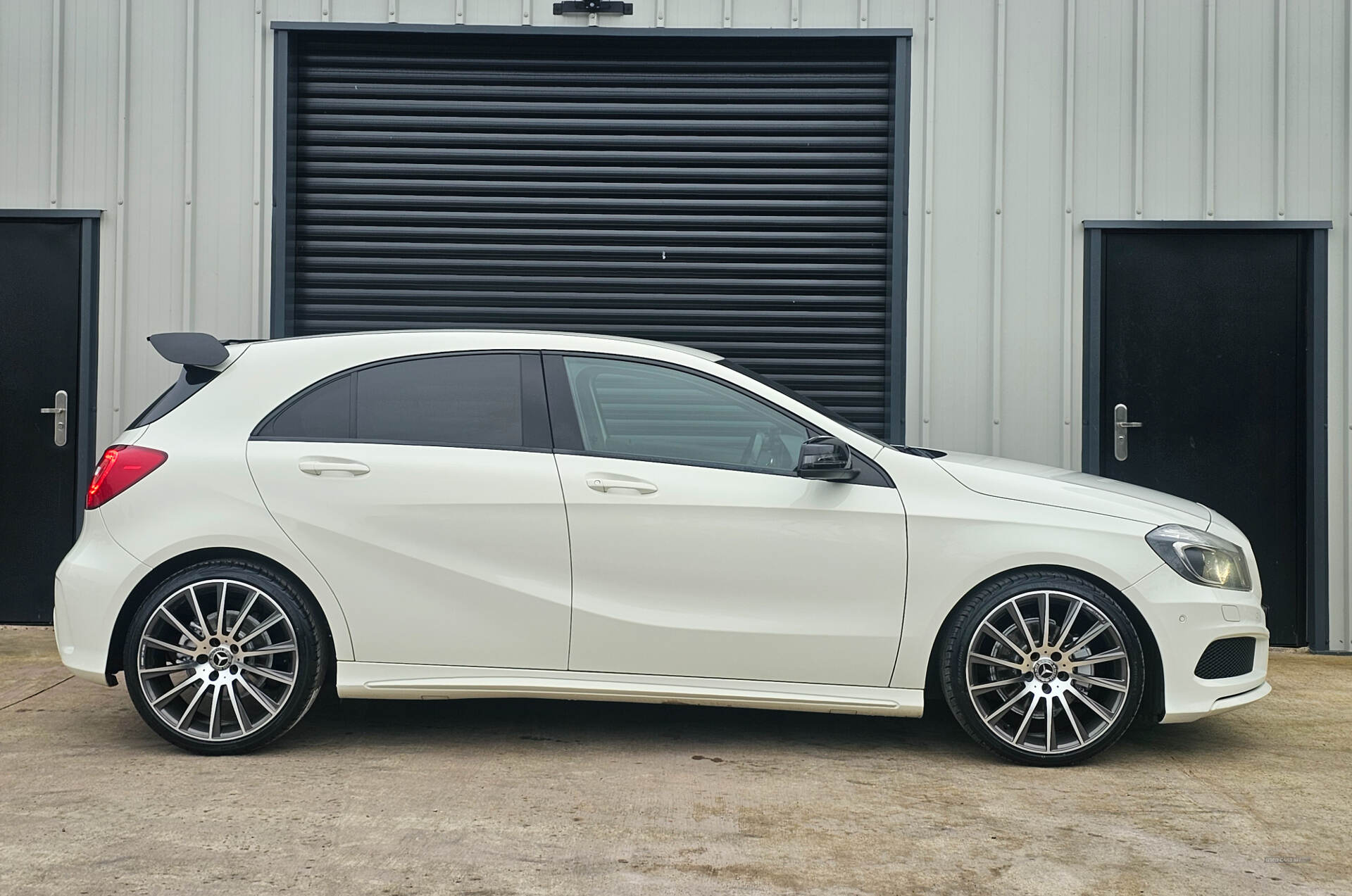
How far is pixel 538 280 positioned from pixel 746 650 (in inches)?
144

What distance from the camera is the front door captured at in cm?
452

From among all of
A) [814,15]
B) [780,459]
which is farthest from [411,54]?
[780,459]

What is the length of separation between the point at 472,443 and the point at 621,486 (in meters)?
0.63

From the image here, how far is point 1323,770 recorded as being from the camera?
457 centimetres

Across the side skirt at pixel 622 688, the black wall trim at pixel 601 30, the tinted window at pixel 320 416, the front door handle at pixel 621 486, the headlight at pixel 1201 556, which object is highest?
the black wall trim at pixel 601 30

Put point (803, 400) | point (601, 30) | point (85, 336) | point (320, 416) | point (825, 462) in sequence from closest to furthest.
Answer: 1. point (825, 462)
2. point (320, 416)
3. point (803, 400)
4. point (85, 336)
5. point (601, 30)

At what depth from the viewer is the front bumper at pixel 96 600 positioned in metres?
4.54

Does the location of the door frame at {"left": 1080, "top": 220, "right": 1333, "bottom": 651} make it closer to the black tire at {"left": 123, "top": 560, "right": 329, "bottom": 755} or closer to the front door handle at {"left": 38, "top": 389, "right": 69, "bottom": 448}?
Result: the black tire at {"left": 123, "top": 560, "right": 329, "bottom": 755}

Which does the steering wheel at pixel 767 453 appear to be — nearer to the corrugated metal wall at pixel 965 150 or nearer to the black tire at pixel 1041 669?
the black tire at pixel 1041 669

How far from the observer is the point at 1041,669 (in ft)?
14.7

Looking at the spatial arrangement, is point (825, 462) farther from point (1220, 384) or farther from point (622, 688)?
point (1220, 384)

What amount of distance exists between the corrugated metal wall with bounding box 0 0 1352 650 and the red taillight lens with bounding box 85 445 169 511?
9.28 feet

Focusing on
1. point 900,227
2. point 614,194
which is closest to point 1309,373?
point 900,227

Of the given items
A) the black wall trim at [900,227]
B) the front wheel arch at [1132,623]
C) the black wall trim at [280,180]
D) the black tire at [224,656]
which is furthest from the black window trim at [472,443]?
the black wall trim at [900,227]
